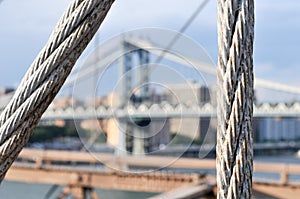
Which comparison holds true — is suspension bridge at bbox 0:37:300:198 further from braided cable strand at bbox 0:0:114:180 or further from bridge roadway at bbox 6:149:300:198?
braided cable strand at bbox 0:0:114:180

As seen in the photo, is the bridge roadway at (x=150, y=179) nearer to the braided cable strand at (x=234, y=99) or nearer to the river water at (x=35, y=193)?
the river water at (x=35, y=193)

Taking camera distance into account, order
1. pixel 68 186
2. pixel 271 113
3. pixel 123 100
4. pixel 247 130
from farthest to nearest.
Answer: pixel 123 100 → pixel 271 113 → pixel 68 186 → pixel 247 130

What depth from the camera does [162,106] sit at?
9.47 m

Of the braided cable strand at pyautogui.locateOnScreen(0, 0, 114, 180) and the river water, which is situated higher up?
the braided cable strand at pyautogui.locateOnScreen(0, 0, 114, 180)

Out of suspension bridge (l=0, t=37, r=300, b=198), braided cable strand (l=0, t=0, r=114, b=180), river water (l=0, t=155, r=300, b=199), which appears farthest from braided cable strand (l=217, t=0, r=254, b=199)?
river water (l=0, t=155, r=300, b=199)

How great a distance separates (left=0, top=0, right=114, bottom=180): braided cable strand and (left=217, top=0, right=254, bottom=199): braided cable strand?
7 centimetres

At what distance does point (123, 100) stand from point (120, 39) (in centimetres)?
114

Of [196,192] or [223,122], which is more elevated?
[223,122]

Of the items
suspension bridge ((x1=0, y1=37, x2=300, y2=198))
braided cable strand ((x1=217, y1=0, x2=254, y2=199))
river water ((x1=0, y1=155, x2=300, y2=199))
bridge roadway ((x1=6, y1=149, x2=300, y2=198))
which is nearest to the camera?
braided cable strand ((x1=217, y1=0, x2=254, y2=199))

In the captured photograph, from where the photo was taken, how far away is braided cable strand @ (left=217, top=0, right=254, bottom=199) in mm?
332

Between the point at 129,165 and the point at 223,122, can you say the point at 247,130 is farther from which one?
the point at 129,165

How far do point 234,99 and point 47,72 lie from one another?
0.10 meters

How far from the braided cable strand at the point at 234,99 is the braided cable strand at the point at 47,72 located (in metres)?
0.07

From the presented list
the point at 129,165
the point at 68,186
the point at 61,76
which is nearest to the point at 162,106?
the point at 129,165
